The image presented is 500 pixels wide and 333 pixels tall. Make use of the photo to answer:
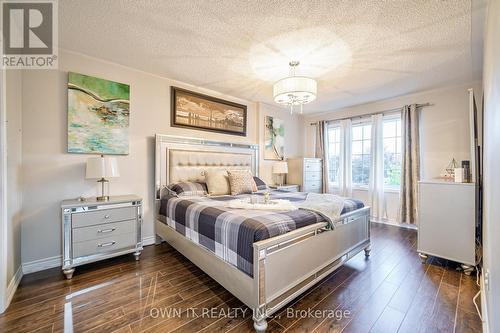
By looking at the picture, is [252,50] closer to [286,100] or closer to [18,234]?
[286,100]

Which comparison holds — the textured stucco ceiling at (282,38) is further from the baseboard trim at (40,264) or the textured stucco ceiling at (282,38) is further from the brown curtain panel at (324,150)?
the baseboard trim at (40,264)

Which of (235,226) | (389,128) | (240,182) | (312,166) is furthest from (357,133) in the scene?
(235,226)

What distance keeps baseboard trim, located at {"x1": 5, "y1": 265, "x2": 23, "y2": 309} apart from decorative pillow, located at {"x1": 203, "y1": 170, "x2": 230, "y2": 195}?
6.92 feet

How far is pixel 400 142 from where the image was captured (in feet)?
13.8

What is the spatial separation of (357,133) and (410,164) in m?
1.24

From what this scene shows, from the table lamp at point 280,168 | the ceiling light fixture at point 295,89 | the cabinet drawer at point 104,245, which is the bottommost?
the cabinet drawer at point 104,245

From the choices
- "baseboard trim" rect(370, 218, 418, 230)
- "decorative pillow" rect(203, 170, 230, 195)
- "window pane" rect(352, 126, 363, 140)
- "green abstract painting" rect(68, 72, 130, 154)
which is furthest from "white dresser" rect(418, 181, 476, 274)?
"green abstract painting" rect(68, 72, 130, 154)

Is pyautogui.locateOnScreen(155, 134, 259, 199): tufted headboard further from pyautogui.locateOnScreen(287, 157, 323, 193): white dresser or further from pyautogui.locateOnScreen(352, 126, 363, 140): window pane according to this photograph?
pyautogui.locateOnScreen(352, 126, 363, 140): window pane

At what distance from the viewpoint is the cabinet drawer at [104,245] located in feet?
7.43

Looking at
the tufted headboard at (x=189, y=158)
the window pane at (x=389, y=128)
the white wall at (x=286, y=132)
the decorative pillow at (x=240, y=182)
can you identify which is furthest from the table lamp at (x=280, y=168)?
the window pane at (x=389, y=128)

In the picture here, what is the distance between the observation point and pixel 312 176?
16.4ft

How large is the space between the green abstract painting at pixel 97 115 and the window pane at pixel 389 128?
4774 millimetres

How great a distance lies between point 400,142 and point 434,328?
3551 mm

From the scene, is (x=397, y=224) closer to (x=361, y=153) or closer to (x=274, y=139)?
(x=361, y=153)
